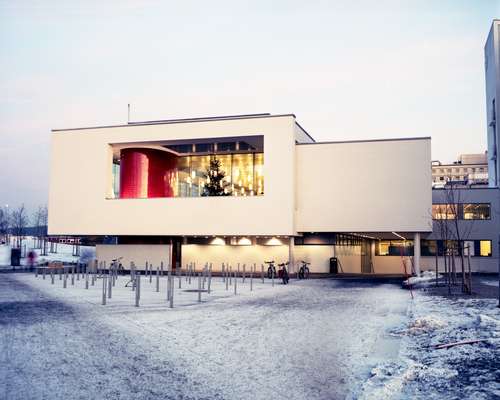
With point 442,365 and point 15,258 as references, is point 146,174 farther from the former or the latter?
point 442,365

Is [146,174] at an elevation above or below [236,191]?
above

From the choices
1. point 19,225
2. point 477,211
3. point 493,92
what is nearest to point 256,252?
point 477,211

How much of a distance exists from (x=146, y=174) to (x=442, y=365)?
39.5m

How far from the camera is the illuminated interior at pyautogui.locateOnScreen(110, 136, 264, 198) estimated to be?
142 ft

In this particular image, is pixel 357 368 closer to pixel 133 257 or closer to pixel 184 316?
pixel 184 316

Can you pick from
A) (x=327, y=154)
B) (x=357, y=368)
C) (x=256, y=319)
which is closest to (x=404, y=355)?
(x=357, y=368)

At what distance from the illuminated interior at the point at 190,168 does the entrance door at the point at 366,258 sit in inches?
548

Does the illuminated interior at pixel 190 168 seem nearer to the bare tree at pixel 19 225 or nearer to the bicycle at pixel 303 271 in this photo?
the bicycle at pixel 303 271

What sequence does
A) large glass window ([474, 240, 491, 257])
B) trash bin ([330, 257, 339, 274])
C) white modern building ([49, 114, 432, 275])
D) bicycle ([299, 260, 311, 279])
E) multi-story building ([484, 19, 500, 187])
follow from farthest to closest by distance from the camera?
1. multi-story building ([484, 19, 500, 187])
2. large glass window ([474, 240, 491, 257])
3. trash bin ([330, 257, 339, 274])
4. white modern building ([49, 114, 432, 275])
5. bicycle ([299, 260, 311, 279])

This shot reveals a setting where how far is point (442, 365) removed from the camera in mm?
8984

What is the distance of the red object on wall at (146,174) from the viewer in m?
45.9

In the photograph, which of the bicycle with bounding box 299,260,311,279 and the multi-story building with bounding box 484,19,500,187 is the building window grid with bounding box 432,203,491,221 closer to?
the multi-story building with bounding box 484,19,500,187

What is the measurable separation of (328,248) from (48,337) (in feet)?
101

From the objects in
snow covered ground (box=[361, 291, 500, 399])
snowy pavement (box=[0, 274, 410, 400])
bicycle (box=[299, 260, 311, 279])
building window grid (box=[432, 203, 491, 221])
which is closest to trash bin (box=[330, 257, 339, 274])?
bicycle (box=[299, 260, 311, 279])
